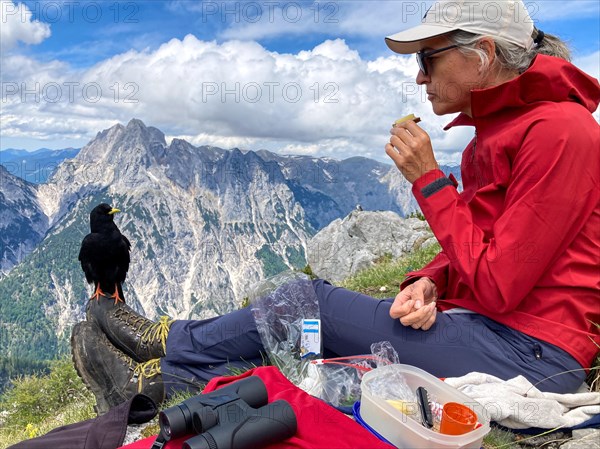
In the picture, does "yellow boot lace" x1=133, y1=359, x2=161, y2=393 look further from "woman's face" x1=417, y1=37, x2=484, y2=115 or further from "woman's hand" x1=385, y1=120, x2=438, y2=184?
"woman's face" x1=417, y1=37, x2=484, y2=115

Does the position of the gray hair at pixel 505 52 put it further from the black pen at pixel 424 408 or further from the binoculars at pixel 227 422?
the binoculars at pixel 227 422

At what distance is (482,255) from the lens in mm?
3219

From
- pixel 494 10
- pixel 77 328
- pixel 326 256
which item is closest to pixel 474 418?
pixel 494 10

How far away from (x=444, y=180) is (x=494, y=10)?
3.87 ft

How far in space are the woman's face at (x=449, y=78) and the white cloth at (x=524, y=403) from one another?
1.96m

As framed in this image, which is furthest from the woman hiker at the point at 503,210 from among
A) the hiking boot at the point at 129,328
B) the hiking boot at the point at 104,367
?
the hiking boot at the point at 104,367

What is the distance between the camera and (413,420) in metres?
2.78

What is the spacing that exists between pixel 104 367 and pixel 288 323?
2.09 m

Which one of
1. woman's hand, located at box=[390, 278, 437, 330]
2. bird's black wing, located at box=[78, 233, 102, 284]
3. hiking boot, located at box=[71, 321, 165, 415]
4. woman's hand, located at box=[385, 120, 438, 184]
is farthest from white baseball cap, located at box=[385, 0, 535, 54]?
bird's black wing, located at box=[78, 233, 102, 284]

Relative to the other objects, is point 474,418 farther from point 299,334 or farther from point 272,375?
point 299,334

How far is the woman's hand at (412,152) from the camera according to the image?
3.47 meters

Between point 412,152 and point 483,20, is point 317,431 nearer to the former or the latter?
point 412,152

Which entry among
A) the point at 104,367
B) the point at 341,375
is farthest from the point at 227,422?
the point at 104,367

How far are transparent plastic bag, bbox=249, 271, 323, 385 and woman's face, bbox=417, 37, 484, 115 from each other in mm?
1839
